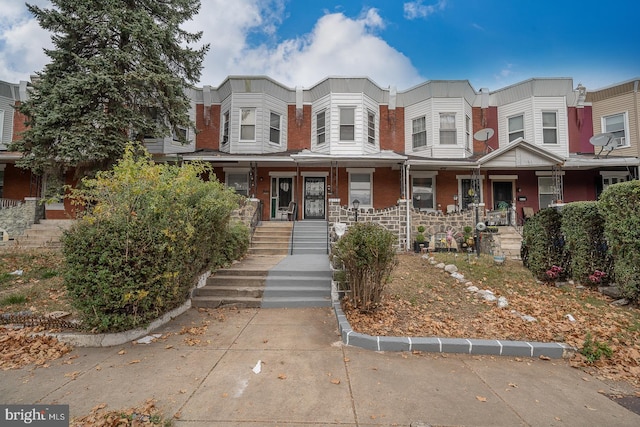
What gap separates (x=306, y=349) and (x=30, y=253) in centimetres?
1055

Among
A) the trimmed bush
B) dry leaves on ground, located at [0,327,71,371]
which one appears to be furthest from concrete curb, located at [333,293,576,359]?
dry leaves on ground, located at [0,327,71,371]

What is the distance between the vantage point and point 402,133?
1514 centimetres

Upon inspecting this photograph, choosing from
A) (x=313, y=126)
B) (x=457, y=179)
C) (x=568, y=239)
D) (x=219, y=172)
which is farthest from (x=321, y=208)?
(x=568, y=239)

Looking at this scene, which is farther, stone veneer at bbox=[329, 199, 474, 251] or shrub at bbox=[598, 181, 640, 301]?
stone veneer at bbox=[329, 199, 474, 251]

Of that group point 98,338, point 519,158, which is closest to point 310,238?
point 98,338

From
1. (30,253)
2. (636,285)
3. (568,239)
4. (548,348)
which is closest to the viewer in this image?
(548,348)

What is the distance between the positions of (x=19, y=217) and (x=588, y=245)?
18330 millimetres

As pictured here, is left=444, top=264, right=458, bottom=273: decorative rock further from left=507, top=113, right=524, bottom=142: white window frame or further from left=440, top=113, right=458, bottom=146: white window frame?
left=507, top=113, right=524, bottom=142: white window frame

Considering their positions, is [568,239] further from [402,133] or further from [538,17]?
[402,133]

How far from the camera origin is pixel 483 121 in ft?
50.1

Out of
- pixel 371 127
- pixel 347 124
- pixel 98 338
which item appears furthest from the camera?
pixel 371 127

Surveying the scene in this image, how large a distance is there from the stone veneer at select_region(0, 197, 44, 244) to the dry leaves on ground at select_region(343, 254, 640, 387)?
1369 centimetres

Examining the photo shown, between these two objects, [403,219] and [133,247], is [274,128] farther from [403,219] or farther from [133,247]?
[133,247]

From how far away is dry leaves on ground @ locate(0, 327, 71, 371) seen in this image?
3.50 m
